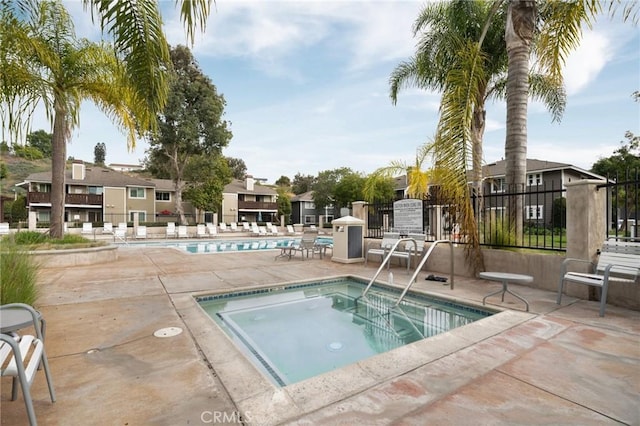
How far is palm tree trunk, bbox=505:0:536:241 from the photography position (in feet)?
24.8

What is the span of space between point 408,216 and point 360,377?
7060 millimetres

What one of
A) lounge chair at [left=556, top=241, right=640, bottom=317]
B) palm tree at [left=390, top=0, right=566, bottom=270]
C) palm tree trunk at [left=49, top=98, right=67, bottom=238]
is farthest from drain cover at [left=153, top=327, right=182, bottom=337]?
palm tree trunk at [left=49, top=98, right=67, bottom=238]

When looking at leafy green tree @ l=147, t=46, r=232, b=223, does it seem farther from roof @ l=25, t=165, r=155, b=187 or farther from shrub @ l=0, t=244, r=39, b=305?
shrub @ l=0, t=244, r=39, b=305

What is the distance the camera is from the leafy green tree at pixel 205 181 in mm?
32875

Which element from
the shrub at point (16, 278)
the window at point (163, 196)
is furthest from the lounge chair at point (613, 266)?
the window at point (163, 196)

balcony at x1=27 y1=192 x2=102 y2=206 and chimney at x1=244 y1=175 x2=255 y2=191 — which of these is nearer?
balcony at x1=27 y1=192 x2=102 y2=206

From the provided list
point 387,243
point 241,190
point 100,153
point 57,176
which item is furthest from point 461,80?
point 100,153

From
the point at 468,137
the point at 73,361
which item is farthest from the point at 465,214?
the point at 73,361

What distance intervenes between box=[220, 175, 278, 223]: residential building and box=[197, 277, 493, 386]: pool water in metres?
35.7

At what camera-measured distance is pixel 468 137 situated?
7.05 meters

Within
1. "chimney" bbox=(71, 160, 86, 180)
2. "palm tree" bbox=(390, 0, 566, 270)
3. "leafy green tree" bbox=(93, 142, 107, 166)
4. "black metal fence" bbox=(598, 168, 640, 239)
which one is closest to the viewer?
"black metal fence" bbox=(598, 168, 640, 239)

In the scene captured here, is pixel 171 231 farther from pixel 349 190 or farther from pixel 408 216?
pixel 408 216

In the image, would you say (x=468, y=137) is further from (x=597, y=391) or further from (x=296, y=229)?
(x=296, y=229)

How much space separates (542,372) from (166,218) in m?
39.6
